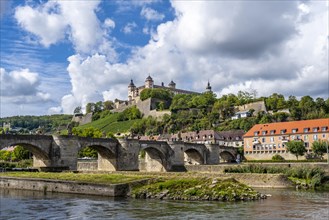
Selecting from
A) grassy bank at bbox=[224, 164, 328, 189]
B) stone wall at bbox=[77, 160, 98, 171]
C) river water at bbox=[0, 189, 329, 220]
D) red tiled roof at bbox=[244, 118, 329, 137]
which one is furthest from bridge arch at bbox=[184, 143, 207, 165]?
river water at bbox=[0, 189, 329, 220]

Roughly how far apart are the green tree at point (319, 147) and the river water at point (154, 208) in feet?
138

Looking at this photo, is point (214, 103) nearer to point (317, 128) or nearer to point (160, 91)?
point (160, 91)

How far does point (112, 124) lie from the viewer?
532 ft

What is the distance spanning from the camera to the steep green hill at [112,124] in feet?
498

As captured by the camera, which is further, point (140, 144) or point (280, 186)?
point (140, 144)

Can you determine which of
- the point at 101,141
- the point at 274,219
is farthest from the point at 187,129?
the point at 274,219

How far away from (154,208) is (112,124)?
5361 inches

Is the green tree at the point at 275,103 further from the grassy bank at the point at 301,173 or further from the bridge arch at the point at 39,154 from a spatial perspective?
the bridge arch at the point at 39,154

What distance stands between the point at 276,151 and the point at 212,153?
49.5 ft

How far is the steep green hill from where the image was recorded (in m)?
152

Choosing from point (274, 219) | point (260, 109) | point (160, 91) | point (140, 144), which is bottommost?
point (274, 219)

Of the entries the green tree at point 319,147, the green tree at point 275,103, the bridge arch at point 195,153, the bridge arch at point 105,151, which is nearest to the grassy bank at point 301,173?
the bridge arch at point 105,151

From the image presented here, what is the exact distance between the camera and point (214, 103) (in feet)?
488

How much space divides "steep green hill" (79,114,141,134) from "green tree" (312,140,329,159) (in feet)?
275
